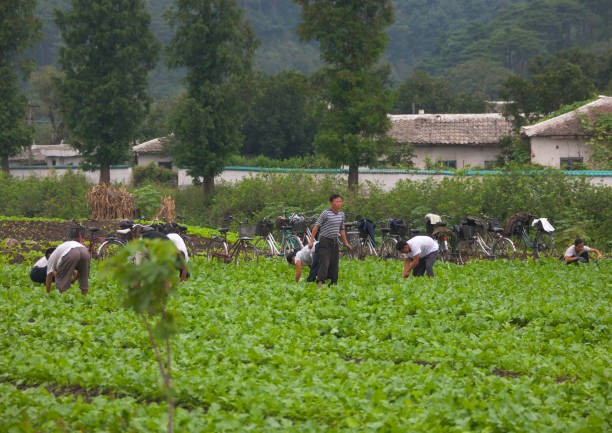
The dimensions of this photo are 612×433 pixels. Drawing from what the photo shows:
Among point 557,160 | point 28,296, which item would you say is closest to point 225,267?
point 28,296

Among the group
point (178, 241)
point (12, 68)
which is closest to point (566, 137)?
point (178, 241)

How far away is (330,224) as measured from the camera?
636 inches

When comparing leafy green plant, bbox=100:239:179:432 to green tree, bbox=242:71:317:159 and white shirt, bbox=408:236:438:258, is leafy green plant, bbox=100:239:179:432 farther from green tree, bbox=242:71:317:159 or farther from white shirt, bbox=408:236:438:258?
green tree, bbox=242:71:317:159

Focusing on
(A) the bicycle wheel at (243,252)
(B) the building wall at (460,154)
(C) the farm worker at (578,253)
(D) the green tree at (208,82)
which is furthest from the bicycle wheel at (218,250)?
(B) the building wall at (460,154)

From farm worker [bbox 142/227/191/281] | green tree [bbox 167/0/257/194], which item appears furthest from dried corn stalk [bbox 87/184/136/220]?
farm worker [bbox 142/227/191/281]

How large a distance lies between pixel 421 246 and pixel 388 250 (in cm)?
551

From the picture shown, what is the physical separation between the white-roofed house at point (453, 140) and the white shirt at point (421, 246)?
1113 inches

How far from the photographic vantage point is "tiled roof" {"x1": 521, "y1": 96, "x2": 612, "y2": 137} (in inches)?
1372

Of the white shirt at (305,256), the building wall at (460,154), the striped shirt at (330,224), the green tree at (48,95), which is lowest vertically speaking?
the white shirt at (305,256)

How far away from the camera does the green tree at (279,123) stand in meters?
52.4

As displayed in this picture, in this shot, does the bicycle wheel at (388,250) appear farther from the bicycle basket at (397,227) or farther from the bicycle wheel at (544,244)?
the bicycle wheel at (544,244)

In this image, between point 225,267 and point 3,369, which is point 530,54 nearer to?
point 225,267

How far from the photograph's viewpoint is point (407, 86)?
6194cm

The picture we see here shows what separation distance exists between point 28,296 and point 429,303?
6.88 meters
